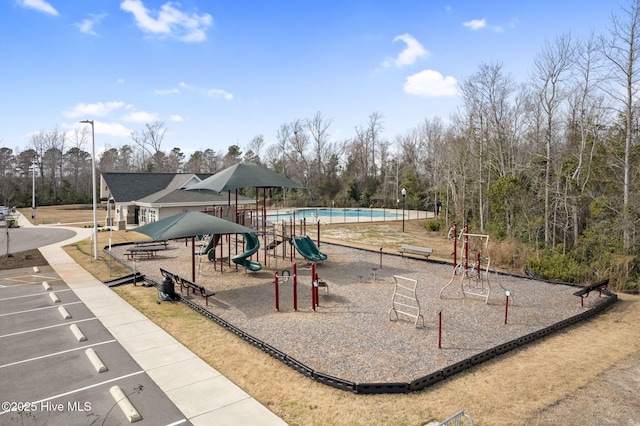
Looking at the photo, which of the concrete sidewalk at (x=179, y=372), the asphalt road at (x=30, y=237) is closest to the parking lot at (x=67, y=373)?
the concrete sidewalk at (x=179, y=372)

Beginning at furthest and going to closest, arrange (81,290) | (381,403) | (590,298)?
1. (81,290)
2. (590,298)
3. (381,403)

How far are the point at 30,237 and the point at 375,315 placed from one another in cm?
3000

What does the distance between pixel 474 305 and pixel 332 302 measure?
4.69 m

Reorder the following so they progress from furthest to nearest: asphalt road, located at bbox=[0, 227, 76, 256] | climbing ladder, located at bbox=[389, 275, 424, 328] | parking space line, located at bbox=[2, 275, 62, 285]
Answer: asphalt road, located at bbox=[0, 227, 76, 256] → parking space line, located at bbox=[2, 275, 62, 285] → climbing ladder, located at bbox=[389, 275, 424, 328]

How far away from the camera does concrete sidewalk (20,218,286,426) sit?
6.71 metres

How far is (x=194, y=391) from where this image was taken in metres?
7.51

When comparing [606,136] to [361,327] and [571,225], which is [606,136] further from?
[361,327]

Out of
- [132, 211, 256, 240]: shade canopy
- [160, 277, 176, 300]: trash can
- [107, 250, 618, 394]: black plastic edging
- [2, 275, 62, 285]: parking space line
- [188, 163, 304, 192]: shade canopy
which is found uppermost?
[188, 163, 304, 192]: shade canopy

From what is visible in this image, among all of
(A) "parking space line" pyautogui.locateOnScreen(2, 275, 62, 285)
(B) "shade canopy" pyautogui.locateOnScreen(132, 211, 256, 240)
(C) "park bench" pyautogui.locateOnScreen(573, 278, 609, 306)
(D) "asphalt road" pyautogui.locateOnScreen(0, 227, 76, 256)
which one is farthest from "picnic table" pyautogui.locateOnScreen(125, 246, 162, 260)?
(C) "park bench" pyautogui.locateOnScreen(573, 278, 609, 306)

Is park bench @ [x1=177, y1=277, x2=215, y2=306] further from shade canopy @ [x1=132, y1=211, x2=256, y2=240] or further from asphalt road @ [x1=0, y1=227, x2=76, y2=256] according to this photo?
A: asphalt road @ [x1=0, y1=227, x2=76, y2=256]

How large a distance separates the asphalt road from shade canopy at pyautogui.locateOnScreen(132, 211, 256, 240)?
46.5 feet

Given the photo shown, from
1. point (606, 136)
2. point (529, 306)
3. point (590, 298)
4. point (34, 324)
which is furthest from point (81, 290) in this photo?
point (606, 136)

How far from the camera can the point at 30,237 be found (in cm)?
3023

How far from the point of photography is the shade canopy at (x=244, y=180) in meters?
18.5
